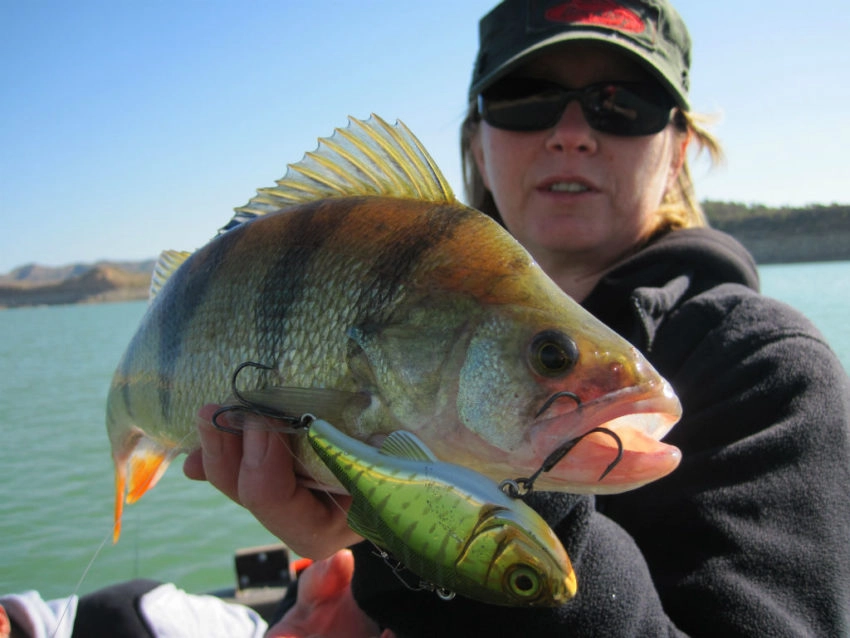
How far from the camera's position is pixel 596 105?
2.12 meters

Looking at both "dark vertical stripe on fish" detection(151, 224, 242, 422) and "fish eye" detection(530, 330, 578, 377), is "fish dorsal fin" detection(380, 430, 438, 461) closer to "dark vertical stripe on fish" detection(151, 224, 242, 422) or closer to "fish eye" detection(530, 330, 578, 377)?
"fish eye" detection(530, 330, 578, 377)

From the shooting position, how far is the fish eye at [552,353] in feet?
3.18

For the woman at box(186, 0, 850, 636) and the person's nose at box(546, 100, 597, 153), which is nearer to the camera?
the woman at box(186, 0, 850, 636)

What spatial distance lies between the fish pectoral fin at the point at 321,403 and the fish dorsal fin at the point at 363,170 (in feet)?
1.40

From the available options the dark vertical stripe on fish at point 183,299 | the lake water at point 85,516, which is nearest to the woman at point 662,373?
the dark vertical stripe on fish at point 183,299

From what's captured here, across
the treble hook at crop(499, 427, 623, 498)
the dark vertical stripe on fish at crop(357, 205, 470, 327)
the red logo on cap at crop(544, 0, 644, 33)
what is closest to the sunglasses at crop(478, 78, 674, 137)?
the red logo on cap at crop(544, 0, 644, 33)

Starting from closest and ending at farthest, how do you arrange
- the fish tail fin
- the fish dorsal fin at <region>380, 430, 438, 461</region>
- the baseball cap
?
the fish dorsal fin at <region>380, 430, 438, 461</region> < the fish tail fin < the baseball cap

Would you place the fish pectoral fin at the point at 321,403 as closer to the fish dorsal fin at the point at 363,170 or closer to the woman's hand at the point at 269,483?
the woman's hand at the point at 269,483

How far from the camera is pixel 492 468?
3.34 ft

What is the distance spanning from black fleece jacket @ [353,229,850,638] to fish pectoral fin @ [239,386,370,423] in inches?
17.4

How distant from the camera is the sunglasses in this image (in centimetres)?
211

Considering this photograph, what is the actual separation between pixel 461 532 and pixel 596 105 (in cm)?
174

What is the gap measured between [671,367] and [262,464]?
4.05ft

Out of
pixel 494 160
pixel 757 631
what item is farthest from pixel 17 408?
pixel 757 631
